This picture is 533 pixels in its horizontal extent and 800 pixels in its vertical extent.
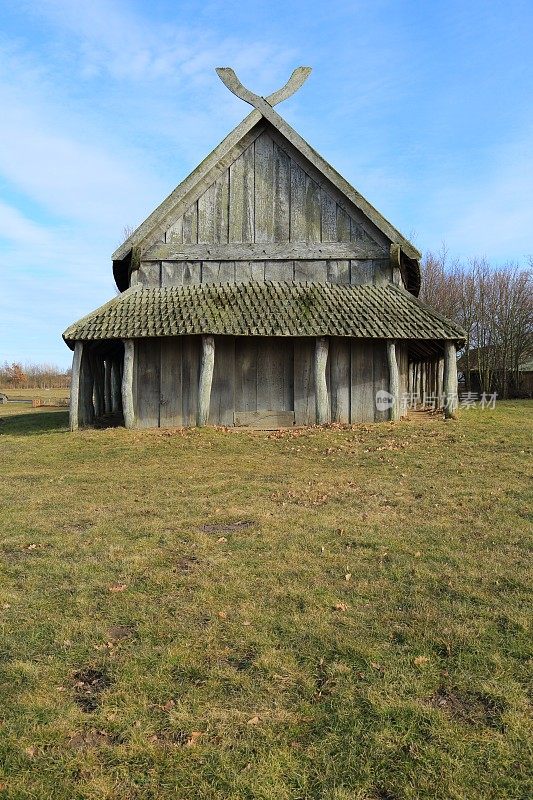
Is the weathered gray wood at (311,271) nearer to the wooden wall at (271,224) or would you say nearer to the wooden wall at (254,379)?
the wooden wall at (271,224)

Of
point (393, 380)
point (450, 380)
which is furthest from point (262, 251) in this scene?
point (450, 380)

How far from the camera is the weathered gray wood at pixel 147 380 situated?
16125mm

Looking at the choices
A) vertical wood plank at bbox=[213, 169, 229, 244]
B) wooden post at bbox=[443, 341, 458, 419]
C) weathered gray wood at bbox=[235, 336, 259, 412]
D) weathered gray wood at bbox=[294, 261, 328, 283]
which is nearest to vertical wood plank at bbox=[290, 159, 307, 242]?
weathered gray wood at bbox=[294, 261, 328, 283]

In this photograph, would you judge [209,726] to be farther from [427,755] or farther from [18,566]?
[18,566]

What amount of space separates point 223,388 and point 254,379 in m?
0.89

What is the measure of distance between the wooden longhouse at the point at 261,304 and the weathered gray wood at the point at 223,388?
0.10ft

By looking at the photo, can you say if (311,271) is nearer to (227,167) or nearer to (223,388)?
(227,167)

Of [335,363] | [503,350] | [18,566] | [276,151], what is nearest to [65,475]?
[18,566]

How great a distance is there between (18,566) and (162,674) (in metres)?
2.72

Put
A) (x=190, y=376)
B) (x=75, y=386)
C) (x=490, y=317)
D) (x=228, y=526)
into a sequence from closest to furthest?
(x=228, y=526) → (x=75, y=386) → (x=190, y=376) → (x=490, y=317)

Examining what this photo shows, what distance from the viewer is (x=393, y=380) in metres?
15.8

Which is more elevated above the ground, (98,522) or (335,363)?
(335,363)

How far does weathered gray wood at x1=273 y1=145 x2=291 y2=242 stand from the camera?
16.8m

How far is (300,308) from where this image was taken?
15680 mm
